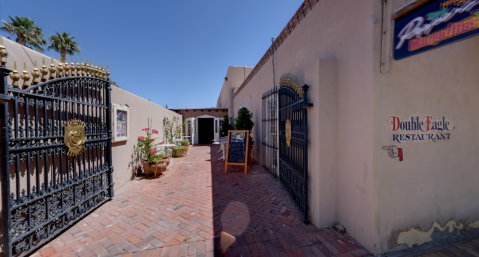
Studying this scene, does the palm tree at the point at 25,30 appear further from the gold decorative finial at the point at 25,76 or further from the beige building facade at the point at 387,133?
the beige building facade at the point at 387,133

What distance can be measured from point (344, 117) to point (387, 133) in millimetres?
501

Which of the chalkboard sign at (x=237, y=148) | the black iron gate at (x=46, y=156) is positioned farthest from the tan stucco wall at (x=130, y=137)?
the chalkboard sign at (x=237, y=148)

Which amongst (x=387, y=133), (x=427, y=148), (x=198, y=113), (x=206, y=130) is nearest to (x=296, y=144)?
(x=387, y=133)

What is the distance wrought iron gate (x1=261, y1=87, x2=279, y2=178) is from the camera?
497 centimetres

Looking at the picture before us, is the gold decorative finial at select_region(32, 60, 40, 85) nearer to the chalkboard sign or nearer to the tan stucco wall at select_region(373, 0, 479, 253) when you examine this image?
the tan stucco wall at select_region(373, 0, 479, 253)

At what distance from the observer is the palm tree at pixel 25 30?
11.4m

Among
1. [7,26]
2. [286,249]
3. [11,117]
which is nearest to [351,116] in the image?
[286,249]

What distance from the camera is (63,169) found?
8.75 feet

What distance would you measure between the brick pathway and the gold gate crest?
3.79 feet

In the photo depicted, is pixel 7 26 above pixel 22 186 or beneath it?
above

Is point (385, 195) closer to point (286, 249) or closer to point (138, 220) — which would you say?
Answer: point (286, 249)

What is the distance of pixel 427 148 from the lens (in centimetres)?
217

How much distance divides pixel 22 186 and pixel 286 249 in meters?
3.34

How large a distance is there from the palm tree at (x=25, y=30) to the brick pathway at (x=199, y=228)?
1596 centimetres
